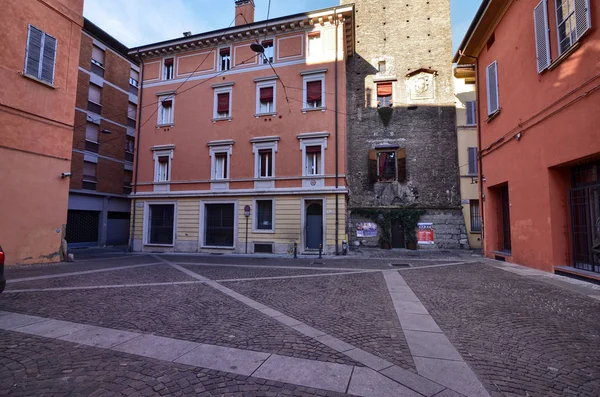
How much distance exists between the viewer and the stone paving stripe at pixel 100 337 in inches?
146

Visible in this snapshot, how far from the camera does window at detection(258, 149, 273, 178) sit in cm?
1712

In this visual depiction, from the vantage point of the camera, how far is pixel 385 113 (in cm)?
2061

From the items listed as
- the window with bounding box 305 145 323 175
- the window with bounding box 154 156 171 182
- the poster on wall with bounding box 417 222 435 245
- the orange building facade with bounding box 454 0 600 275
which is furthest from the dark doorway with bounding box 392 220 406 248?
the window with bounding box 154 156 171 182

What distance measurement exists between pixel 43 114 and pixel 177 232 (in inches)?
340

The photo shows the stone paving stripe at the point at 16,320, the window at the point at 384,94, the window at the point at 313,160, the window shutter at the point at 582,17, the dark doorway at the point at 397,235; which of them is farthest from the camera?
the window at the point at 384,94

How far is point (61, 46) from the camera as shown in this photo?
12.7 m

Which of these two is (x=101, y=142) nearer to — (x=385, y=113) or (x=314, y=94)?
(x=314, y=94)

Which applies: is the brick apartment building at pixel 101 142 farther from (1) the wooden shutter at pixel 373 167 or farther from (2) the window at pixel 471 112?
(2) the window at pixel 471 112

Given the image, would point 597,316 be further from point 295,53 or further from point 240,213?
point 295,53

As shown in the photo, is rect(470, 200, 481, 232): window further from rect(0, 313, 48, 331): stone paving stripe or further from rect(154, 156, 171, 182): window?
rect(0, 313, 48, 331): stone paving stripe

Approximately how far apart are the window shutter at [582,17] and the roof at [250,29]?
36.6 feet

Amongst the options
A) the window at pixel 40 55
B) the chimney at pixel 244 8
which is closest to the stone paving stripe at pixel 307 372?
the window at pixel 40 55

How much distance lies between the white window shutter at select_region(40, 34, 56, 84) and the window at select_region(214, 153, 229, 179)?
320 inches

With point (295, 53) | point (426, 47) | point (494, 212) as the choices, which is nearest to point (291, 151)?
point (295, 53)
